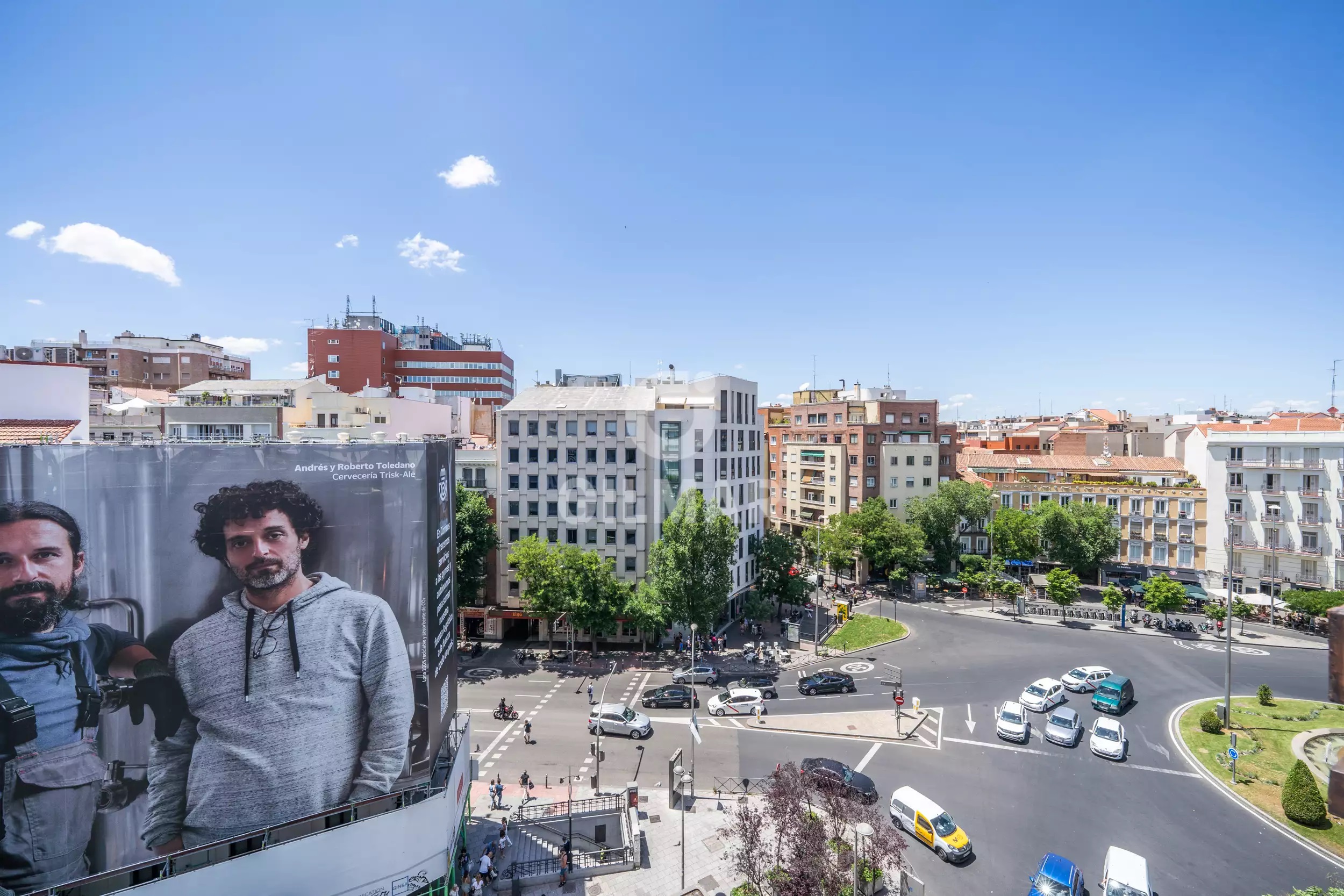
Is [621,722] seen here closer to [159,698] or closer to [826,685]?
[826,685]

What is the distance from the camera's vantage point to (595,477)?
49312mm

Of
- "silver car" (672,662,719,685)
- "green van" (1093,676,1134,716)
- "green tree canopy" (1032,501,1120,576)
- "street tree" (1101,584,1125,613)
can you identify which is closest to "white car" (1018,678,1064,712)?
"green van" (1093,676,1134,716)

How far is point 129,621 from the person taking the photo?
17.2 meters

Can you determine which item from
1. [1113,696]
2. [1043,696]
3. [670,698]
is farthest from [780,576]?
[1113,696]

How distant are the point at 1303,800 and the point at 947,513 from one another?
40.4 metres

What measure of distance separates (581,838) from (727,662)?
69.5 feet

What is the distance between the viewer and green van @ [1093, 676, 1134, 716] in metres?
36.1

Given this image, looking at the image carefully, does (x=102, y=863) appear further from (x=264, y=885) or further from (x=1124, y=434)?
(x=1124, y=434)

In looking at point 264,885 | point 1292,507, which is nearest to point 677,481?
point 264,885

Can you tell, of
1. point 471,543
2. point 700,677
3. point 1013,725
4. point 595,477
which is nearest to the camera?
point 1013,725

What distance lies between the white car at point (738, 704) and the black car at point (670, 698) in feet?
4.41

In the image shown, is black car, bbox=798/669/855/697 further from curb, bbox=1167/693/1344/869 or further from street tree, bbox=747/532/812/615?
curb, bbox=1167/693/1344/869

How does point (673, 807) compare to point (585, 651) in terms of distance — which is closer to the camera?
point (673, 807)

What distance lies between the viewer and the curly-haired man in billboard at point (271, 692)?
702 inches
